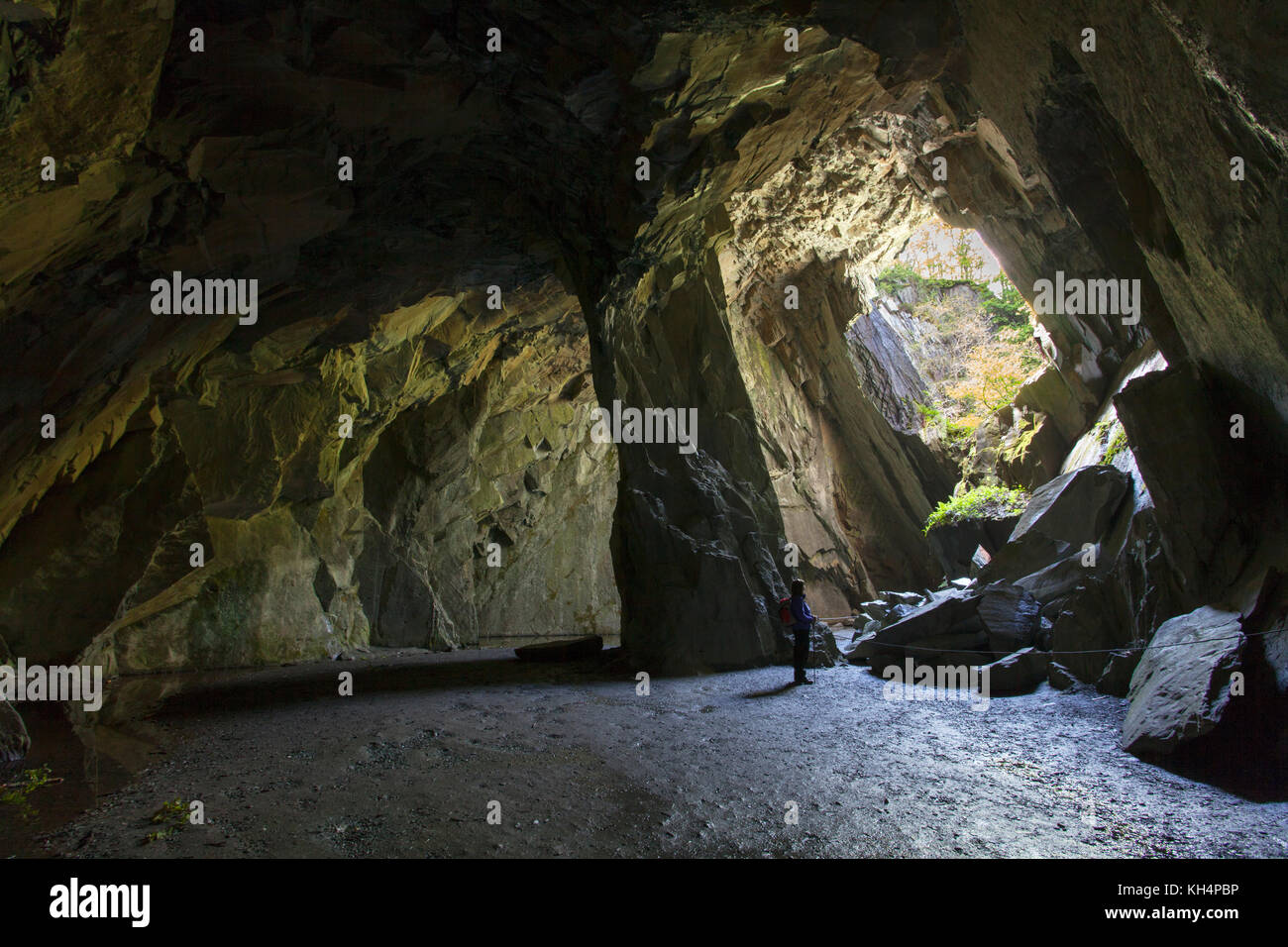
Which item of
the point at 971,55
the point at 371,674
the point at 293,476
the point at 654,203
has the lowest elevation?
the point at 371,674

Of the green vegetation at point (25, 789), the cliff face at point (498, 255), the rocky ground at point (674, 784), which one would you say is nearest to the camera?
the rocky ground at point (674, 784)

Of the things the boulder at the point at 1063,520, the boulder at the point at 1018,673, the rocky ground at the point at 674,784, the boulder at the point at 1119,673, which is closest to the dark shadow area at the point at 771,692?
the rocky ground at the point at 674,784

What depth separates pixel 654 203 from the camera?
1041cm

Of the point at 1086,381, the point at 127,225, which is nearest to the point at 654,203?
the point at 127,225

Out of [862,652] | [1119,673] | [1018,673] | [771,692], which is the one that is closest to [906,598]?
[862,652]

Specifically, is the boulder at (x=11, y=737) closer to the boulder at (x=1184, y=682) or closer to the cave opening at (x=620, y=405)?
the cave opening at (x=620, y=405)

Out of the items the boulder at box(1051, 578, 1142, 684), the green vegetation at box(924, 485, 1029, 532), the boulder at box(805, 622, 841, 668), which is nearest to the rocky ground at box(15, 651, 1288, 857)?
the boulder at box(1051, 578, 1142, 684)

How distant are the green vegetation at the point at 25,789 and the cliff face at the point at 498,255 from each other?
375cm

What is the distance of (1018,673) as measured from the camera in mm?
7824

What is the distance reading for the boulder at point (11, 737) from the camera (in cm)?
586

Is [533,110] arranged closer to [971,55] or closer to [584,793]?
[971,55]

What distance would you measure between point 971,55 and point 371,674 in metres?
11.4
